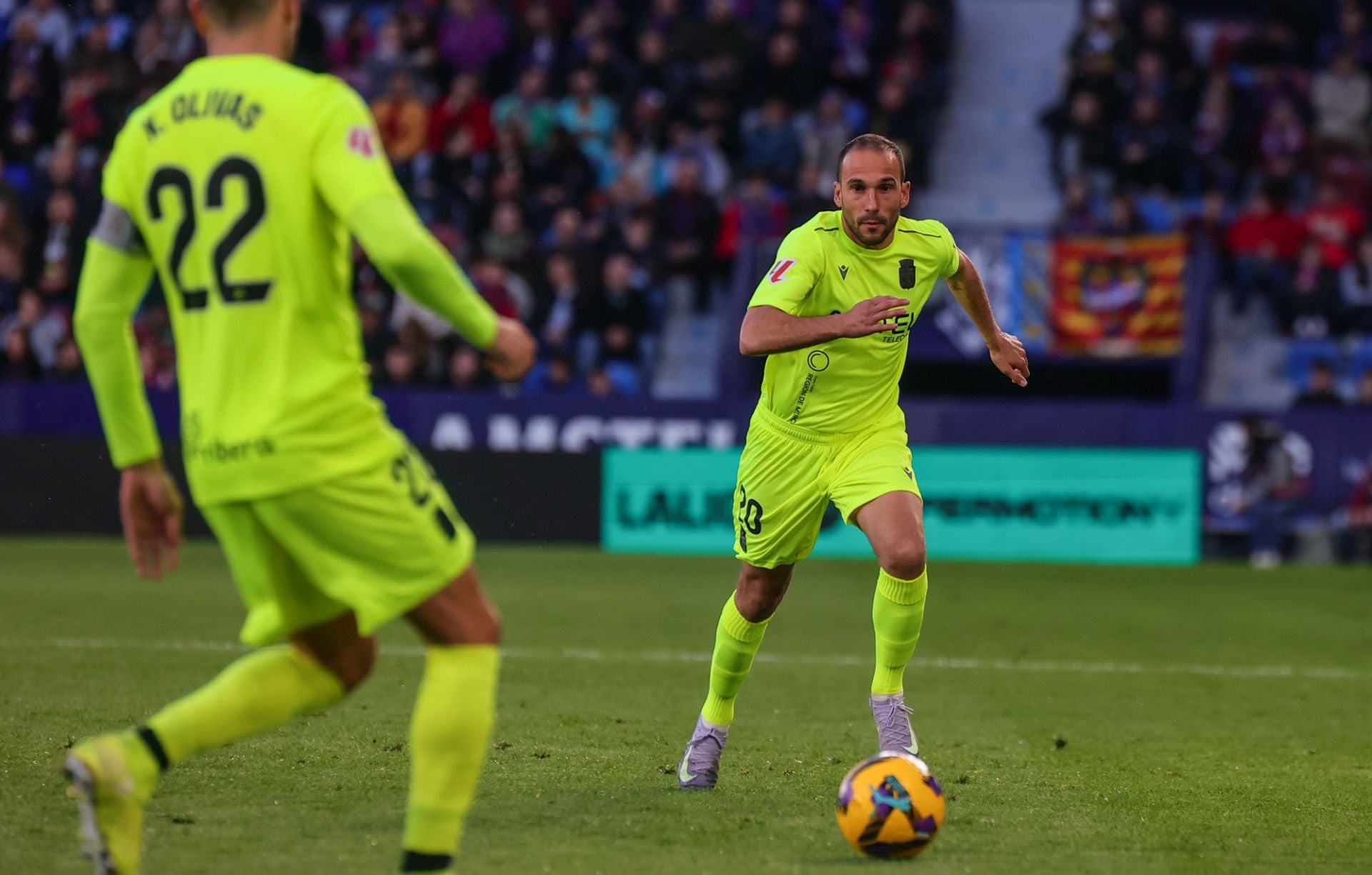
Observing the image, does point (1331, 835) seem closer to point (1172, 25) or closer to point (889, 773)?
point (889, 773)

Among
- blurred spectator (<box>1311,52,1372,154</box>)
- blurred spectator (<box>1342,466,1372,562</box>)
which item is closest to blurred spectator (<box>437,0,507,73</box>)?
blurred spectator (<box>1311,52,1372,154</box>)

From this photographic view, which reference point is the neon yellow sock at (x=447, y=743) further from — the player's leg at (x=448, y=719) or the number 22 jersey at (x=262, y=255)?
the number 22 jersey at (x=262, y=255)

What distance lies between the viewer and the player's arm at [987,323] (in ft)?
20.6

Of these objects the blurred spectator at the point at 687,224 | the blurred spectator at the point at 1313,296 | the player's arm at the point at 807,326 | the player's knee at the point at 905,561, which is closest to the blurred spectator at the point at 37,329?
the blurred spectator at the point at 687,224

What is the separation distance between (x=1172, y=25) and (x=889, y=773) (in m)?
16.1

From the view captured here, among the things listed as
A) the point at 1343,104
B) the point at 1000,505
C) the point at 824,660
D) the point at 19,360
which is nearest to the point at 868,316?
the point at 824,660

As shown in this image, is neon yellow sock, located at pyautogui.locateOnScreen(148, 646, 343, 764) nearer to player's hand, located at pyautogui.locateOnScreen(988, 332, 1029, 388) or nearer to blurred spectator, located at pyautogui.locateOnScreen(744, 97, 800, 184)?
player's hand, located at pyautogui.locateOnScreen(988, 332, 1029, 388)

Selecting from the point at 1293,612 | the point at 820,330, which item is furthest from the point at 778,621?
the point at 820,330

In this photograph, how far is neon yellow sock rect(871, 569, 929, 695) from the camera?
19.4ft

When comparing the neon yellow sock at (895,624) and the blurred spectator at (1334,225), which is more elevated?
the neon yellow sock at (895,624)

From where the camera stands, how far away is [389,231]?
364cm

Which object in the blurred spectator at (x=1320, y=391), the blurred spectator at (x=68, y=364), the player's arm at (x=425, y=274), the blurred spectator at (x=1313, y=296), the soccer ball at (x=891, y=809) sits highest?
the player's arm at (x=425, y=274)

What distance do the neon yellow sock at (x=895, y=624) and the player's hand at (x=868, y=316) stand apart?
98cm

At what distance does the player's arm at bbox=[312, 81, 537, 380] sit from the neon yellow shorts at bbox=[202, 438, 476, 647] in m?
0.38
